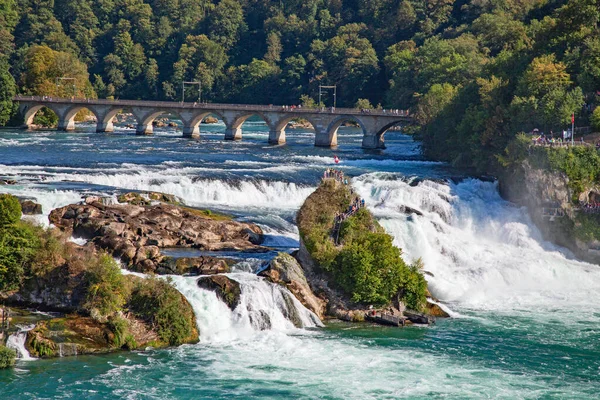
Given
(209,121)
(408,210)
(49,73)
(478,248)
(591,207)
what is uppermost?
(49,73)

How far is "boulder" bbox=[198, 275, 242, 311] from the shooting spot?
4494cm

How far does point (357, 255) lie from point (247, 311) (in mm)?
6602

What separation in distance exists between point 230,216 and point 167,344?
19.4 m

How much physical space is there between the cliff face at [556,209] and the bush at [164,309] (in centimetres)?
3020

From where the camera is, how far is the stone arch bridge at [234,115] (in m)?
115

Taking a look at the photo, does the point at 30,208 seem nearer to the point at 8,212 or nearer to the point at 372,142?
the point at 8,212

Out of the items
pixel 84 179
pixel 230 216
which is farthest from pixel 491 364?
pixel 84 179

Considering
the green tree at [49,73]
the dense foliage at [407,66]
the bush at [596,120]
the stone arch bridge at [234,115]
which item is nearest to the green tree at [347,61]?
the dense foliage at [407,66]

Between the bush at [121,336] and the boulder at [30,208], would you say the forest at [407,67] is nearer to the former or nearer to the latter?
the boulder at [30,208]

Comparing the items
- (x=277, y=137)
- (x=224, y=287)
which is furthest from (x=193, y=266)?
(x=277, y=137)

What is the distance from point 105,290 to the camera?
42.5 metres

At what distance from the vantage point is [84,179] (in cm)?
7044

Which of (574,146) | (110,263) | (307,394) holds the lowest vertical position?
(307,394)

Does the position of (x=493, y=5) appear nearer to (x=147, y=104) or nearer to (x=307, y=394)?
(x=147, y=104)
